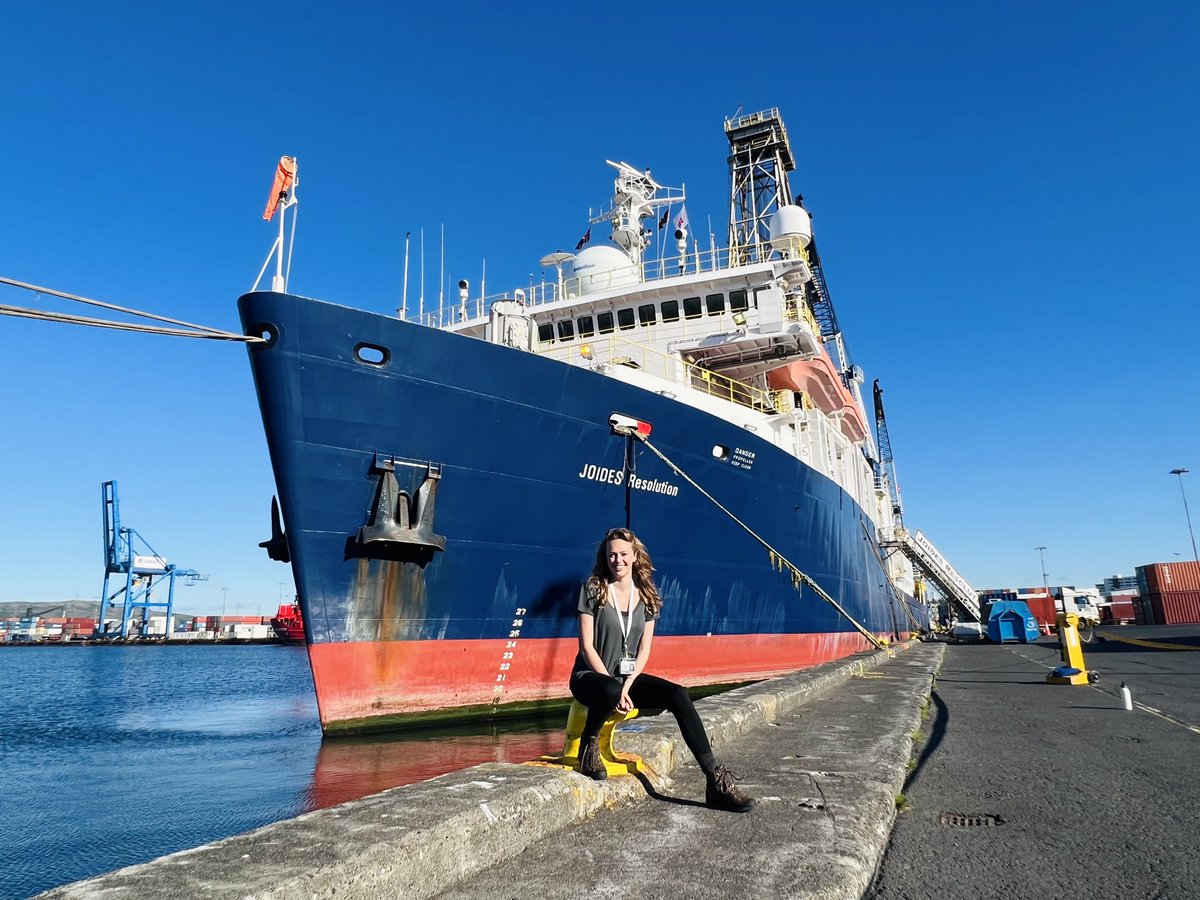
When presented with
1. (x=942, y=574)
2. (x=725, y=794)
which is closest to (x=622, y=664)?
(x=725, y=794)

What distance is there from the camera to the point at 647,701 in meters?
3.20

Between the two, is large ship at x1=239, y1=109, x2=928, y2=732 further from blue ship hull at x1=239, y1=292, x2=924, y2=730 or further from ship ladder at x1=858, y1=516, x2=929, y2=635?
ship ladder at x1=858, y1=516, x2=929, y2=635

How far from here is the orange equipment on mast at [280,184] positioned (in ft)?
26.6

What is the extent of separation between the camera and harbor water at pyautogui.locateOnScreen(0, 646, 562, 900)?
5.28 m

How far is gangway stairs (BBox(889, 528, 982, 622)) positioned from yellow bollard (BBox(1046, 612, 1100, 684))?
2533 centimetres

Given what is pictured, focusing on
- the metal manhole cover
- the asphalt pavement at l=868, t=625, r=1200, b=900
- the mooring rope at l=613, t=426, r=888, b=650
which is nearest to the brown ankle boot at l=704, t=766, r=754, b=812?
the asphalt pavement at l=868, t=625, r=1200, b=900

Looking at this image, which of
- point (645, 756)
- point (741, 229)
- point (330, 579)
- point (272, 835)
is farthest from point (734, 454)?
point (741, 229)

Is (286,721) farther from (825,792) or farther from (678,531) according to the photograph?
(825,792)

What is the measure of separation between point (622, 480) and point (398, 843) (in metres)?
8.15

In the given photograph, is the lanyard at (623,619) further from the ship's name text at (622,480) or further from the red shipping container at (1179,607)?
the red shipping container at (1179,607)

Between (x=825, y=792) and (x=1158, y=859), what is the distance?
1.26 m

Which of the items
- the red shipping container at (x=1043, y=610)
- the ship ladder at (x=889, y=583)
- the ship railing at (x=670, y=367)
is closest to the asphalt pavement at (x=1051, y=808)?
the ship railing at (x=670, y=367)

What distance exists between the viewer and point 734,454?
39.1ft

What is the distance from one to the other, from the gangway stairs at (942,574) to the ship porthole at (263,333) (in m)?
33.2
